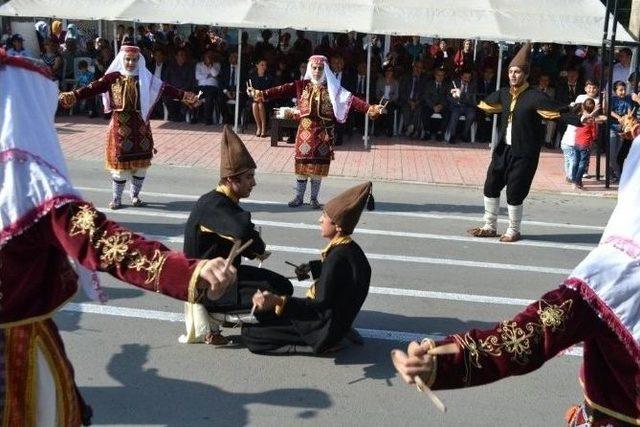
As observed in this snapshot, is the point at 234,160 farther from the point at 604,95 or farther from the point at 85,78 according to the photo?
the point at 85,78

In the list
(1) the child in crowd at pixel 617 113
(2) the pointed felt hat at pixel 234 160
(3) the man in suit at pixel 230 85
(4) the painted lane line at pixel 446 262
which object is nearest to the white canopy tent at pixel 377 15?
(3) the man in suit at pixel 230 85

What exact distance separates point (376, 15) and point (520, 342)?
14217mm

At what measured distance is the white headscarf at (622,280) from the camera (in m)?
2.72

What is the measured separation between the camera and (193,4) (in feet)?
54.6

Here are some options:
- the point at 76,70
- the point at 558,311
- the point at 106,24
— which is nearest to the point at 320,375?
the point at 558,311

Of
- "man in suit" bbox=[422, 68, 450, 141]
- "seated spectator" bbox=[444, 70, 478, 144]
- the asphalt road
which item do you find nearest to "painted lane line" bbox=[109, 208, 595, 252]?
the asphalt road

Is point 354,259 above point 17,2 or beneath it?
beneath

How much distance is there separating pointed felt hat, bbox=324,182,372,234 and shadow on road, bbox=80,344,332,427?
1.13m

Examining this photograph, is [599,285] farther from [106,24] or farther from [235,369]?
[106,24]

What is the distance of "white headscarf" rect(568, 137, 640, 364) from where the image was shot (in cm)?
272

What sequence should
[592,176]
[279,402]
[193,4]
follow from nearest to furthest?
[279,402] < [592,176] < [193,4]

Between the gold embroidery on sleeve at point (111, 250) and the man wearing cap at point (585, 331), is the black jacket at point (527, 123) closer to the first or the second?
the man wearing cap at point (585, 331)

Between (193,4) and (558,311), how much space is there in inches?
589

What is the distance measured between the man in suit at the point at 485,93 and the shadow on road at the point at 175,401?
12.9 meters
